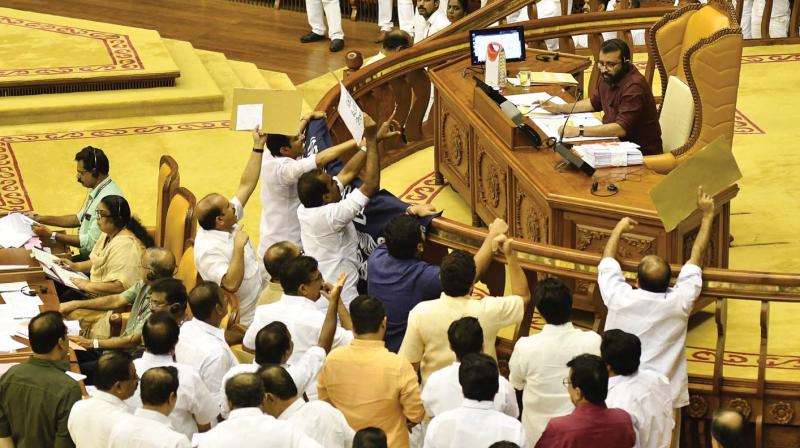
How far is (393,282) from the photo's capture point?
5578 millimetres

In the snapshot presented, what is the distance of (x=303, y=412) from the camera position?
4.64 meters

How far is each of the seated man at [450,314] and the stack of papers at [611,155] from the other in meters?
1.67

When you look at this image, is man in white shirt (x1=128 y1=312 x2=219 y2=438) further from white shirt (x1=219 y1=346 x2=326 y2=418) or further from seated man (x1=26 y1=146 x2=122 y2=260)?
seated man (x1=26 y1=146 x2=122 y2=260)

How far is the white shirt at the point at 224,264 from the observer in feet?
20.6

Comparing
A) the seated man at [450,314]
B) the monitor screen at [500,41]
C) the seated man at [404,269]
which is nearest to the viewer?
the seated man at [450,314]

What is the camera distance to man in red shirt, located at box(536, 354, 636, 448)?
4.54 meters

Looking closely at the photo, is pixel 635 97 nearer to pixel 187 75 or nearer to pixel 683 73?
pixel 683 73

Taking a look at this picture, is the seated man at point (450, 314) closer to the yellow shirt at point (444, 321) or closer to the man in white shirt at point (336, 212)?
the yellow shirt at point (444, 321)

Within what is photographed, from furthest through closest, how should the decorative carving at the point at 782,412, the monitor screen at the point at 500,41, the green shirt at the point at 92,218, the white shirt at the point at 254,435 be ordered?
the monitor screen at the point at 500,41, the green shirt at the point at 92,218, the decorative carving at the point at 782,412, the white shirt at the point at 254,435

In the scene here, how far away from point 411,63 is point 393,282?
3.46 metres

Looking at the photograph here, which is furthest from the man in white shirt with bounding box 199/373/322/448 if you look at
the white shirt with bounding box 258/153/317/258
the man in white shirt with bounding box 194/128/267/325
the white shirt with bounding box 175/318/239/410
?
the white shirt with bounding box 258/153/317/258

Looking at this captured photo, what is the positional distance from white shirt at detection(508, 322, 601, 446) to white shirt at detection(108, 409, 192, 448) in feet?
4.24

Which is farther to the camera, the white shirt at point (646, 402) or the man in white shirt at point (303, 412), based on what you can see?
the white shirt at point (646, 402)

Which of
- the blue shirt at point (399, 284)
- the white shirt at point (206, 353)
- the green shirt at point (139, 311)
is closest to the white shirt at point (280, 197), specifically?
the green shirt at point (139, 311)
